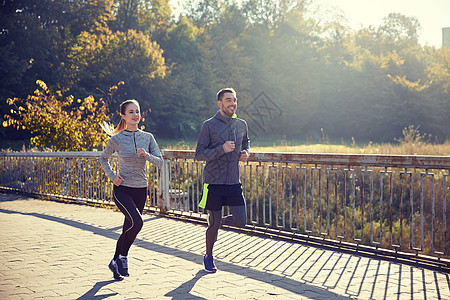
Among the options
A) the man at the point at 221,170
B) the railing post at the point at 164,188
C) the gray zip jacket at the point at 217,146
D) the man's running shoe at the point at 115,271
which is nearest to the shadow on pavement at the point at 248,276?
the man's running shoe at the point at 115,271

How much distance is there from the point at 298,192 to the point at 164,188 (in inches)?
123

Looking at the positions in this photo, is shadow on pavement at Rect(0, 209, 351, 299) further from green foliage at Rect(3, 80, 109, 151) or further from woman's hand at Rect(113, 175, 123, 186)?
green foliage at Rect(3, 80, 109, 151)

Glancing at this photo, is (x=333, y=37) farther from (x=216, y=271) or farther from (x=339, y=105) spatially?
(x=216, y=271)

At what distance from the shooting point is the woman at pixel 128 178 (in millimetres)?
5895

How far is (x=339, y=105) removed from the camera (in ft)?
209

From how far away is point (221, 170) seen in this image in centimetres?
607

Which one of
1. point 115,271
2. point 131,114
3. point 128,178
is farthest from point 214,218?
point 131,114

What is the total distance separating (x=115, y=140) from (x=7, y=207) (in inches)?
329

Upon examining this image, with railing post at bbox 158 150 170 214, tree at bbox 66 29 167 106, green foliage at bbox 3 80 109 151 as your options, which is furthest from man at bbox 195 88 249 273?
tree at bbox 66 29 167 106

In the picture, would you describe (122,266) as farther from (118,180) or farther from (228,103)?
(228,103)

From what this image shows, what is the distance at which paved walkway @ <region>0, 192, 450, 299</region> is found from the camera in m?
5.24

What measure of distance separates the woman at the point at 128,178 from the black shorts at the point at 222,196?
2.27 feet

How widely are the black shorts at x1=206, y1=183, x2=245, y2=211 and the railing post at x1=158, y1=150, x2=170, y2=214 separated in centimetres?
469

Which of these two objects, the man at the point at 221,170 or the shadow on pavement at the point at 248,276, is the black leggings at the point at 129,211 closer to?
the shadow on pavement at the point at 248,276
